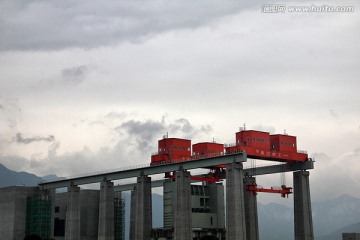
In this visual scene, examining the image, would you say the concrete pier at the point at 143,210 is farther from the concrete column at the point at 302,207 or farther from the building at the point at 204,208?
the concrete column at the point at 302,207

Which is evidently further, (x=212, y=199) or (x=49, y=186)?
(x=49, y=186)

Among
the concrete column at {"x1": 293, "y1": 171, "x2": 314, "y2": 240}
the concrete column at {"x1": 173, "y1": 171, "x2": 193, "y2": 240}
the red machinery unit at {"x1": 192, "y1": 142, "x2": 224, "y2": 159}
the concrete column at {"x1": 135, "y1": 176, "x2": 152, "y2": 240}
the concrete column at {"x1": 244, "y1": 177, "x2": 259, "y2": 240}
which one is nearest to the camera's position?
the concrete column at {"x1": 173, "y1": 171, "x2": 193, "y2": 240}

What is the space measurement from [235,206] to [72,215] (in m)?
46.5

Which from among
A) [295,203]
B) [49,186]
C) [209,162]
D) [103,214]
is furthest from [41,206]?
[295,203]

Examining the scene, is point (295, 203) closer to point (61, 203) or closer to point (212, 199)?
point (212, 199)

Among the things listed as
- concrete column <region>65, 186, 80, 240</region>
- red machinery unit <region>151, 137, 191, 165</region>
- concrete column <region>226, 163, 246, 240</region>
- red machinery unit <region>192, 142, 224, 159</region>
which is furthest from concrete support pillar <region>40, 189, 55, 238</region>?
concrete column <region>226, 163, 246, 240</region>

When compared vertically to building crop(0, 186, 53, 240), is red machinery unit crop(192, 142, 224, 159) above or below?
above

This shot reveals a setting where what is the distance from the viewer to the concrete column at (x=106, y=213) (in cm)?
10925

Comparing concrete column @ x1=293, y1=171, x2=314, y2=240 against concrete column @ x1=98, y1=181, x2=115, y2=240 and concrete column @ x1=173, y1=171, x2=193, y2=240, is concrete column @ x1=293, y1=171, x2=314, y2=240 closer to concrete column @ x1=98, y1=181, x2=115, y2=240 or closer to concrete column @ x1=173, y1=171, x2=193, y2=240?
concrete column @ x1=173, y1=171, x2=193, y2=240

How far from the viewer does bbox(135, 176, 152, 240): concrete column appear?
10076cm

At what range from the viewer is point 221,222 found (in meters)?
110

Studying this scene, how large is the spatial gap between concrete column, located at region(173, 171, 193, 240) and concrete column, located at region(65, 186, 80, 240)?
32.6m

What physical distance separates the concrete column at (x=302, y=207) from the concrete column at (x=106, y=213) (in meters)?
36.6

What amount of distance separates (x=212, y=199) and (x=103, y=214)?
21784 mm
